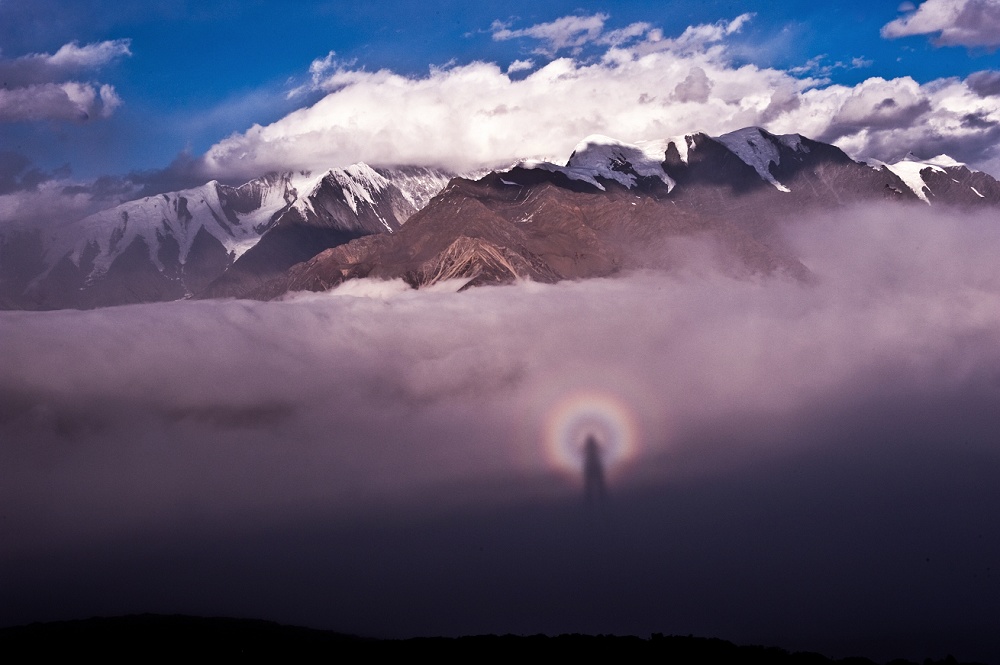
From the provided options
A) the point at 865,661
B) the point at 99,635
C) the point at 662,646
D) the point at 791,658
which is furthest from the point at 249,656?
the point at 865,661

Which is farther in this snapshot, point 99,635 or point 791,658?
point 99,635

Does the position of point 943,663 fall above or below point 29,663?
above

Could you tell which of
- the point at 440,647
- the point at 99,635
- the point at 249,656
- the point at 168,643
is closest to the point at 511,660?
the point at 440,647

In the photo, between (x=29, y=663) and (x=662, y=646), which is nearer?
(x=29, y=663)

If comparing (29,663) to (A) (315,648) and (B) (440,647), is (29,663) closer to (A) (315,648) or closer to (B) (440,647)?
(A) (315,648)

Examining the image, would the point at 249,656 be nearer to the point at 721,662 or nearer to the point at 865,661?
the point at 721,662
